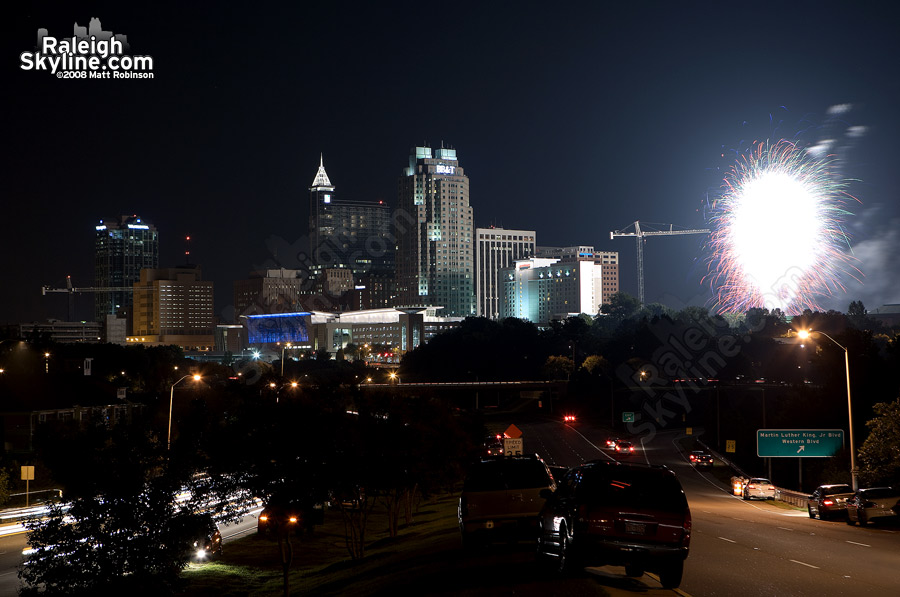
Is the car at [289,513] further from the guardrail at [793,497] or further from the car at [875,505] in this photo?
the guardrail at [793,497]

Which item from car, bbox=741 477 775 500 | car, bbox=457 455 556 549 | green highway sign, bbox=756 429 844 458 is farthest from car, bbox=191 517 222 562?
green highway sign, bbox=756 429 844 458

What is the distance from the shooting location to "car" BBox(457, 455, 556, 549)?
861 inches

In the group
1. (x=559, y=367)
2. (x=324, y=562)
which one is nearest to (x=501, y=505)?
(x=324, y=562)

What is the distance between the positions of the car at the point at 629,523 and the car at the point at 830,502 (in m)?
21.4

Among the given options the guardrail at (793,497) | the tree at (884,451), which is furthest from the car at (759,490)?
the tree at (884,451)

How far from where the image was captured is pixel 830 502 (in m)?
36.1

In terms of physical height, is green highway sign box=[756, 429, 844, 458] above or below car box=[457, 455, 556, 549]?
below

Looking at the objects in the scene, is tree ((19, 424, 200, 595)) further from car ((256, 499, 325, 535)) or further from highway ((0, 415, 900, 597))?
highway ((0, 415, 900, 597))

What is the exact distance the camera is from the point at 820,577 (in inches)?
753

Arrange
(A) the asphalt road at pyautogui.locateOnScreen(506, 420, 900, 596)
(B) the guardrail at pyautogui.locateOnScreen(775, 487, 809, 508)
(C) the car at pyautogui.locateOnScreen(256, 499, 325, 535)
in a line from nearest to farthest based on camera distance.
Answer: (A) the asphalt road at pyautogui.locateOnScreen(506, 420, 900, 596) < (C) the car at pyautogui.locateOnScreen(256, 499, 325, 535) < (B) the guardrail at pyautogui.locateOnScreen(775, 487, 809, 508)

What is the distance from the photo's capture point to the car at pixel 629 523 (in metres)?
16.2

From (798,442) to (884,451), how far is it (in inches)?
465

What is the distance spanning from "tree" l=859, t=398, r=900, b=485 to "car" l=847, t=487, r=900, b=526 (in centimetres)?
906

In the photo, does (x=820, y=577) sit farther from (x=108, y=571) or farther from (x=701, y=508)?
(x=701, y=508)
